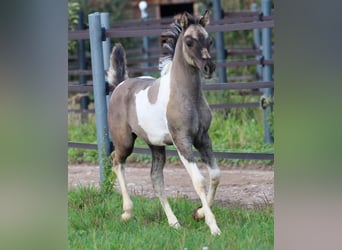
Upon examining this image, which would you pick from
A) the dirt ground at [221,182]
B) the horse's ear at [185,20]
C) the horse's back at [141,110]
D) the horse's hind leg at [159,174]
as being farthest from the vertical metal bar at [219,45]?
the horse's ear at [185,20]

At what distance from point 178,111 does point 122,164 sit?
2.81ft

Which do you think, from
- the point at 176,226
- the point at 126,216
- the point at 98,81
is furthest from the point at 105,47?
the point at 176,226

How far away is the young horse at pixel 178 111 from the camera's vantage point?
13.3ft

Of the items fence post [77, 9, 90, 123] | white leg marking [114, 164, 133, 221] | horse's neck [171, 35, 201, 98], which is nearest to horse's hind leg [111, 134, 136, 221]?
white leg marking [114, 164, 133, 221]

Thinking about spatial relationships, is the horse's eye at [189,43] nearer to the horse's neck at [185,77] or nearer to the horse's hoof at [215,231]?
the horse's neck at [185,77]

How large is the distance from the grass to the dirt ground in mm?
341

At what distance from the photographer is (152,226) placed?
4.42 m

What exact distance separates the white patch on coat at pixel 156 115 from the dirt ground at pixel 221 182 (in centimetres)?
86

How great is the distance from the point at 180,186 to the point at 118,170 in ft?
4.11
